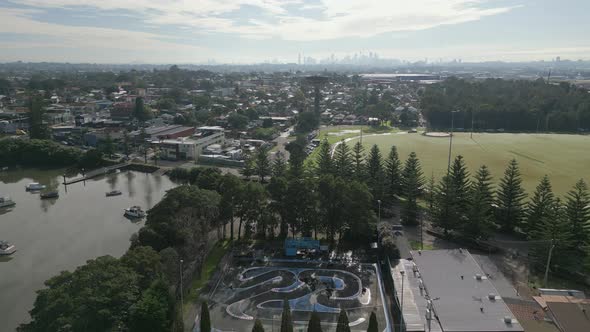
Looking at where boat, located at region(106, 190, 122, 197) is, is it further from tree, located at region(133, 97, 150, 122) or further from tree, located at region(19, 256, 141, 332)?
tree, located at region(133, 97, 150, 122)

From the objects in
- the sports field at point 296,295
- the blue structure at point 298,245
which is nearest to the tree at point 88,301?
the sports field at point 296,295

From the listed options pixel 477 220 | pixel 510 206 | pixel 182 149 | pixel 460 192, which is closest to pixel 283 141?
pixel 182 149

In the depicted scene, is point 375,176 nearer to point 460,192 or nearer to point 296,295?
point 460,192

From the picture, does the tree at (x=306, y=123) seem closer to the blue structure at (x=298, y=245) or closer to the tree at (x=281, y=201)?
the tree at (x=281, y=201)

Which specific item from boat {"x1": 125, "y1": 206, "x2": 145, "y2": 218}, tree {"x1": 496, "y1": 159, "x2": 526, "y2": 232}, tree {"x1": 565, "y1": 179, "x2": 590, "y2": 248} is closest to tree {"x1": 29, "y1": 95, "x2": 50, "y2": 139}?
boat {"x1": 125, "y1": 206, "x2": 145, "y2": 218}

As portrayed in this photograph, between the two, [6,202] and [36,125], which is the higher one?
[36,125]

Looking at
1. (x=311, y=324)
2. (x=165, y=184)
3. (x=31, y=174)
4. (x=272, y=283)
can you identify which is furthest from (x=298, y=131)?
(x=311, y=324)

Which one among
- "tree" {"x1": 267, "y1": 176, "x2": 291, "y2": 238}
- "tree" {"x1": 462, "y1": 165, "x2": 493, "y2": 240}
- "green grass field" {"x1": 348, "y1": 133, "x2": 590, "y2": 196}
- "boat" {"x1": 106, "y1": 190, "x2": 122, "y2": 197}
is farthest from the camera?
"green grass field" {"x1": 348, "y1": 133, "x2": 590, "y2": 196}
